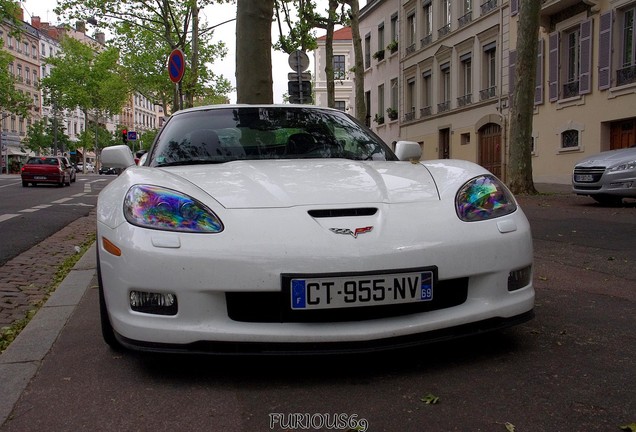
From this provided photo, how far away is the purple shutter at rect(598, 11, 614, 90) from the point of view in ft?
57.4

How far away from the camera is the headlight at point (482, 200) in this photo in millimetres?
2787

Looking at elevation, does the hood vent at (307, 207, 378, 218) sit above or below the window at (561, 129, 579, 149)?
below

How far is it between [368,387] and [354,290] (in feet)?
1.27

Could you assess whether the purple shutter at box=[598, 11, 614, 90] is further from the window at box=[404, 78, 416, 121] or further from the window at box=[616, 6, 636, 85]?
the window at box=[404, 78, 416, 121]

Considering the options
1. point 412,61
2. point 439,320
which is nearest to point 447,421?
point 439,320

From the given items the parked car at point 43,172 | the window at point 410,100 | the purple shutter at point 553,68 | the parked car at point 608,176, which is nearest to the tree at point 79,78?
the parked car at point 43,172

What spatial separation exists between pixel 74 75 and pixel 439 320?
232ft

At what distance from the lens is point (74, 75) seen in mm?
66188

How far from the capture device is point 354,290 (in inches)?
95.0

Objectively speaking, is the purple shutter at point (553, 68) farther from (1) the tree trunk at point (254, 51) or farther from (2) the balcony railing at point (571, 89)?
(1) the tree trunk at point (254, 51)

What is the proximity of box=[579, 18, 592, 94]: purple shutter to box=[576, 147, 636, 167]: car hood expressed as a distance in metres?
8.22

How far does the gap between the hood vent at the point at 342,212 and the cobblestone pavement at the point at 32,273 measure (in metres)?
2.31

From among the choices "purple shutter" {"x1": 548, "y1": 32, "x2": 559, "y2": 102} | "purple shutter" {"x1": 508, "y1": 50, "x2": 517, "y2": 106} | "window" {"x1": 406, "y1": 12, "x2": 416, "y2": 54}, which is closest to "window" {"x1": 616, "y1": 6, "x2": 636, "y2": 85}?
"purple shutter" {"x1": 548, "y1": 32, "x2": 559, "y2": 102}

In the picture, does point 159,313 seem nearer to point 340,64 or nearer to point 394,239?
point 394,239
